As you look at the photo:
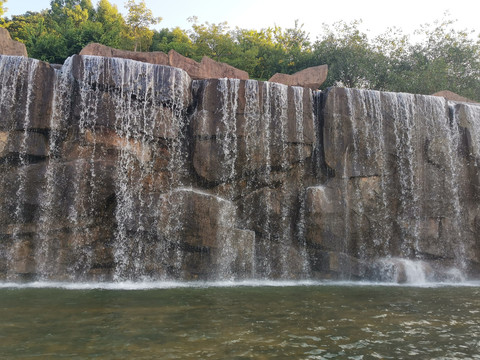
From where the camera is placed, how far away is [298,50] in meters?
30.1

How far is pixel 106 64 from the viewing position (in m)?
12.6

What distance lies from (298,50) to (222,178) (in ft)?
66.2

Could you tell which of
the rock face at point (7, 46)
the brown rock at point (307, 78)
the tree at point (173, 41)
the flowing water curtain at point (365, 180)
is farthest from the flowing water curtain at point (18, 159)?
the tree at point (173, 41)

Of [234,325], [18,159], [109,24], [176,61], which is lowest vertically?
[234,325]

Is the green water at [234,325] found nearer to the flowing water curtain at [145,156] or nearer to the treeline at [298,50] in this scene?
the flowing water curtain at [145,156]

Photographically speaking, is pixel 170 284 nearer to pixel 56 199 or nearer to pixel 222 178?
pixel 222 178

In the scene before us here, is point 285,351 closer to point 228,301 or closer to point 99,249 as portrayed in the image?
point 228,301

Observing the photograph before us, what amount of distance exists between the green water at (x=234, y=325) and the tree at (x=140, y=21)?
27805 mm

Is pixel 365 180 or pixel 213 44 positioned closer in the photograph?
pixel 365 180

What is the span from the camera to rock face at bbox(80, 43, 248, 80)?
55.3 ft

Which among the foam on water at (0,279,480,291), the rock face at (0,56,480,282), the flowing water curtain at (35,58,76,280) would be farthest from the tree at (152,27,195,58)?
the foam on water at (0,279,480,291)

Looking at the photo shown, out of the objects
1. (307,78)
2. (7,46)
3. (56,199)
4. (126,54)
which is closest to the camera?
(56,199)

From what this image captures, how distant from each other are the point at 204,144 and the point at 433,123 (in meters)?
8.06

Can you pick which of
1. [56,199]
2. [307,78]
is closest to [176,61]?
[307,78]
